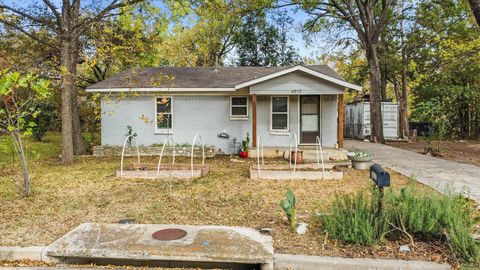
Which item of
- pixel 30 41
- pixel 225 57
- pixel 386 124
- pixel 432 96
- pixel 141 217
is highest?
pixel 225 57

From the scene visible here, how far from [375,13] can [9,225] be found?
21.3m

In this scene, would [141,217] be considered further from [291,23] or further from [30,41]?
[291,23]

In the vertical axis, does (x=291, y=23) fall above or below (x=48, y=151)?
above

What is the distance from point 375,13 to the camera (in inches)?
814

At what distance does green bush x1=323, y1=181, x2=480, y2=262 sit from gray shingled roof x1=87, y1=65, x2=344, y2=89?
28.3ft

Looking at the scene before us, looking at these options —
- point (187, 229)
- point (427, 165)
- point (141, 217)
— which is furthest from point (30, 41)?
point (427, 165)

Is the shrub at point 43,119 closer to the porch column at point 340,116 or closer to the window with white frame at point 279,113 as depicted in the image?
the window with white frame at point 279,113

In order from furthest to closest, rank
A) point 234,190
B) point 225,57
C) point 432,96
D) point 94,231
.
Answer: point 225,57 < point 432,96 < point 234,190 < point 94,231

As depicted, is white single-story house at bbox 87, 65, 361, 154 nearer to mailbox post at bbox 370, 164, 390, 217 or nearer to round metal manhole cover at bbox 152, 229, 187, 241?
round metal manhole cover at bbox 152, 229, 187, 241

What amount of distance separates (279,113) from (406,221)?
9.36m

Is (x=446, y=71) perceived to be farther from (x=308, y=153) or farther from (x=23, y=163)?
(x=23, y=163)

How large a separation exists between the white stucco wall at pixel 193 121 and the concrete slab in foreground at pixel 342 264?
9.72 meters

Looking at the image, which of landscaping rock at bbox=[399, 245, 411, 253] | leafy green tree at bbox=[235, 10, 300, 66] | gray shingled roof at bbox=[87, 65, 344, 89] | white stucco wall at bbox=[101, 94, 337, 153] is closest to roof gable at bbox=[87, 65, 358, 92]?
gray shingled roof at bbox=[87, 65, 344, 89]

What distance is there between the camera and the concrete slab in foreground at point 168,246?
12.4ft
